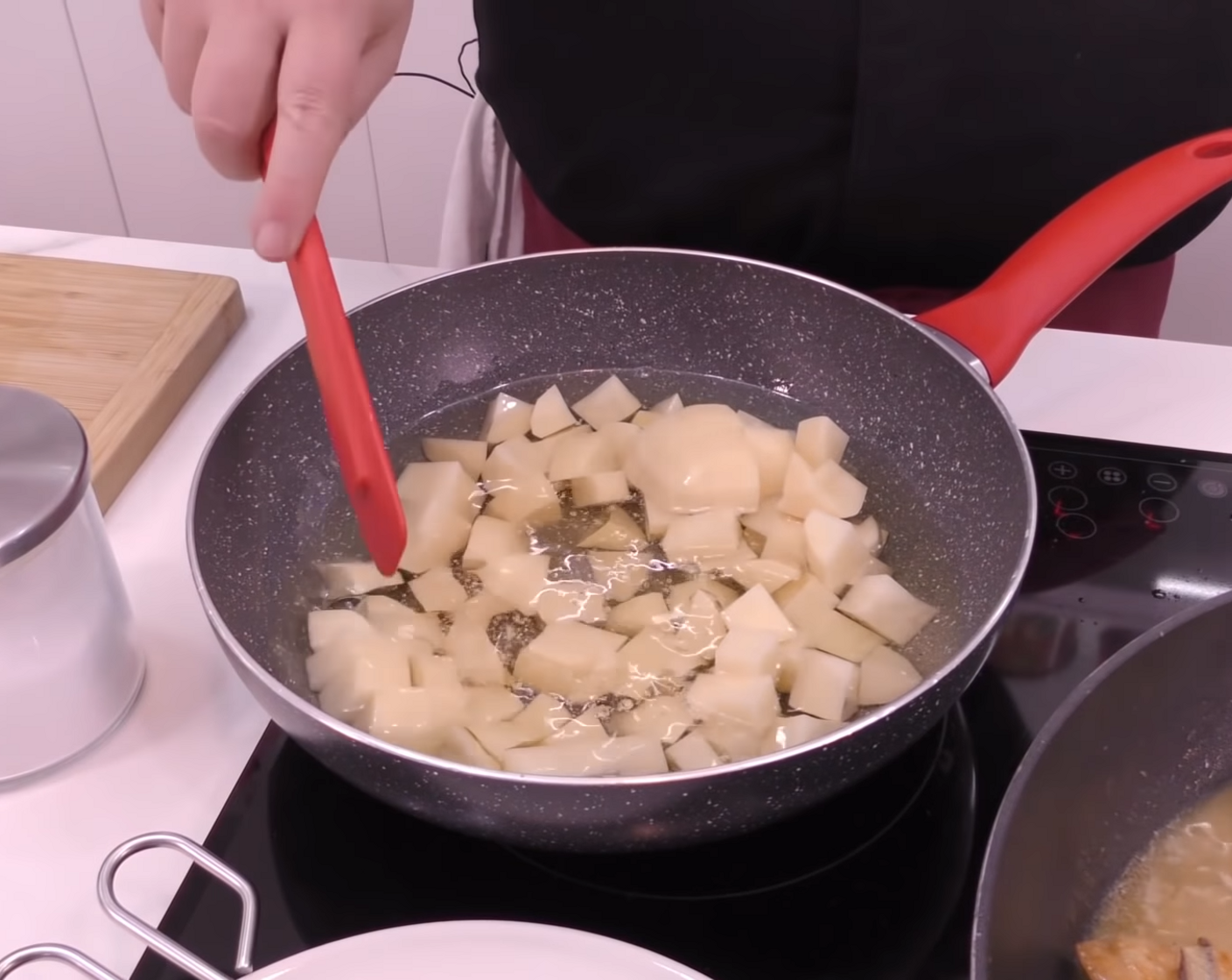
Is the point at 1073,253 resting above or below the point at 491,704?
above

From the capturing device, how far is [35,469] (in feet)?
1.72

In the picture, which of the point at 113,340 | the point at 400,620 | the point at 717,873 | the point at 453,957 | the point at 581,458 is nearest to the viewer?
the point at 453,957

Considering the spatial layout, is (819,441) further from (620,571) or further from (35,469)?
(35,469)

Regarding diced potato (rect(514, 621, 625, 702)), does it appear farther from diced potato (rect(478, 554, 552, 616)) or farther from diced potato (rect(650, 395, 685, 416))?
diced potato (rect(650, 395, 685, 416))

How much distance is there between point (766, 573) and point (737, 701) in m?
0.12

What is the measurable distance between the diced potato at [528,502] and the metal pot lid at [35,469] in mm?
255

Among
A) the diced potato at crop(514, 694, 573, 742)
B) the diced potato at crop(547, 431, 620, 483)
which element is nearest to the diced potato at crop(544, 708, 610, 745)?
the diced potato at crop(514, 694, 573, 742)

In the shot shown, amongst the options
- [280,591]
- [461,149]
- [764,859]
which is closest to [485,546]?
[280,591]

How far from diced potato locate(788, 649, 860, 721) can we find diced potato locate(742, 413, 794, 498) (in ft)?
0.51

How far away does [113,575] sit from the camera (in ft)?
1.94

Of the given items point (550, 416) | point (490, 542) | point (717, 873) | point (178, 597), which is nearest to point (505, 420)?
point (550, 416)

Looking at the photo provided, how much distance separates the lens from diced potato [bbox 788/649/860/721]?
0.58 metres

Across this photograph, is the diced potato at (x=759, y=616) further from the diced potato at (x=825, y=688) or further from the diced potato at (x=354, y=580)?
Result: the diced potato at (x=354, y=580)

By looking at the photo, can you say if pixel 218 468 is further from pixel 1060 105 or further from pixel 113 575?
pixel 1060 105
